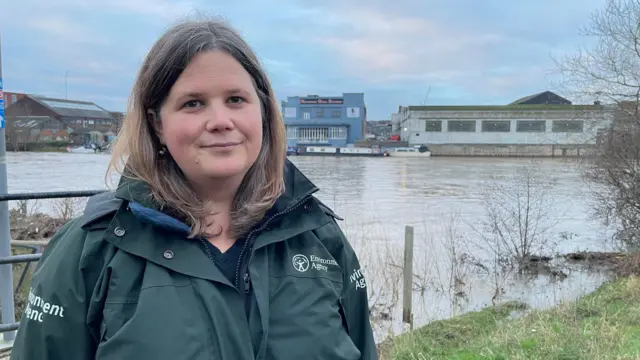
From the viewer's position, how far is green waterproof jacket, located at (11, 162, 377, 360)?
146 cm

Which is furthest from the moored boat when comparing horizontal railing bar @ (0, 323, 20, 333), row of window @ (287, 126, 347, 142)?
horizontal railing bar @ (0, 323, 20, 333)

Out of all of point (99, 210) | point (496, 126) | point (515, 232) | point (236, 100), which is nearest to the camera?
point (99, 210)

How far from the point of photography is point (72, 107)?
98.9 m

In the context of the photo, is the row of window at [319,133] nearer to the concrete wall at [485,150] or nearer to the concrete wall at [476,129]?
the concrete wall at [476,129]

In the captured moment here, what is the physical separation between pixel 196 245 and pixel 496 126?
291 ft

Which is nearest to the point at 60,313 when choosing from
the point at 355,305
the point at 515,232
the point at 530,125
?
the point at 355,305

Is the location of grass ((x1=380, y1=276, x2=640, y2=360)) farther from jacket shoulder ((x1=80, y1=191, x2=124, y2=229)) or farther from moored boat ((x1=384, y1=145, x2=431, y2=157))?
moored boat ((x1=384, y1=145, x2=431, y2=157))

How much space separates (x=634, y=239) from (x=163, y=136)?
13563 millimetres

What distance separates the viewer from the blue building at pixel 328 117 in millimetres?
94250

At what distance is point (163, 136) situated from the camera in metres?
1.72

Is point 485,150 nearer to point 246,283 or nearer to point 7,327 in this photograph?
point 7,327

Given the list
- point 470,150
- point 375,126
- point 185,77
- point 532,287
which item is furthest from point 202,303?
point 375,126

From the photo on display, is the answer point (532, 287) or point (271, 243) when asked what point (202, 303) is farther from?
point (532, 287)

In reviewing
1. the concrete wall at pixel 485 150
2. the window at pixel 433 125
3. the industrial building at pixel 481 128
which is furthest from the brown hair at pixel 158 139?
the window at pixel 433 125
